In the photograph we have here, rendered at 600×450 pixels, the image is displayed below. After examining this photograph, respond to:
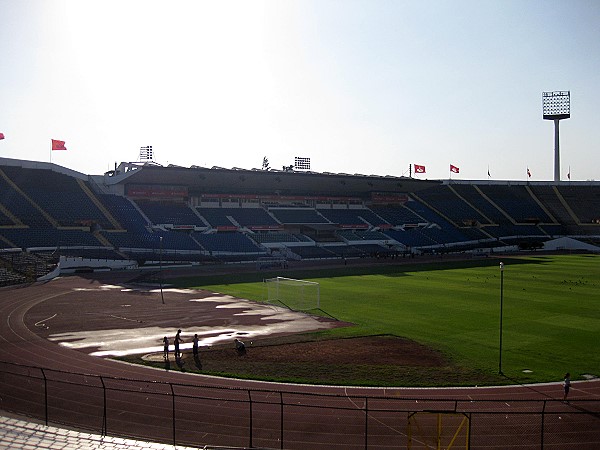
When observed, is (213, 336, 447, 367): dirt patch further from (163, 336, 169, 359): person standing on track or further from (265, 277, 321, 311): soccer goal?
(265, 277, 321, 311): soccer goal

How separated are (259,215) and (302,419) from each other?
82660 millimetres

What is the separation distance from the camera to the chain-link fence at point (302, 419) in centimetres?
1713

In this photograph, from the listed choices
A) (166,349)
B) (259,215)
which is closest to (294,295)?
(166,349)

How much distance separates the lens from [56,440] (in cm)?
1598

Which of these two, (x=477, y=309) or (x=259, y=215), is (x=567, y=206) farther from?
(x=477, y=309)

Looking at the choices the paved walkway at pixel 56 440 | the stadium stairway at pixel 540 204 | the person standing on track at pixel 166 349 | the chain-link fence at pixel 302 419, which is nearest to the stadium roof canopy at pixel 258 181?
the stadium stairway at pixel 540 204

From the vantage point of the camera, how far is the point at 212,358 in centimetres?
2755

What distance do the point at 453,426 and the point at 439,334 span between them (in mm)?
14672

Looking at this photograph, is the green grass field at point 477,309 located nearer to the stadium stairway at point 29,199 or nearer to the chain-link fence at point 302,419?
the chain-link fence at point 302,419

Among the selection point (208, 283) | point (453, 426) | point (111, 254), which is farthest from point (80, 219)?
point (453, 426)

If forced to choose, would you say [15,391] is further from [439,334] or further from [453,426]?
[439,334]

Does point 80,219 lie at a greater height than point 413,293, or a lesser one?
greater

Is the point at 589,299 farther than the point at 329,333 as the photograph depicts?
Yes

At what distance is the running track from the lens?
17359mm
